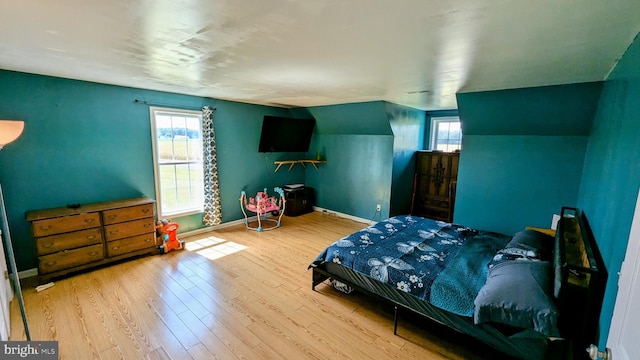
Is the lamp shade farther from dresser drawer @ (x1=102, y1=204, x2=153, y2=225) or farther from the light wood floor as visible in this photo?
dresser drawer @ (x1=102, y1=204, x2=153, y2=225)

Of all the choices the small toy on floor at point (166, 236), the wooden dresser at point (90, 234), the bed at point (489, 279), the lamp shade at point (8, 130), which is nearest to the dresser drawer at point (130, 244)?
the wooden dresser at point (90, 234)

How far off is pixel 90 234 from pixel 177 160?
154 cm

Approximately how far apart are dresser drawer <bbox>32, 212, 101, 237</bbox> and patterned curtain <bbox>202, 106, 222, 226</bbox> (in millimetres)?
1594

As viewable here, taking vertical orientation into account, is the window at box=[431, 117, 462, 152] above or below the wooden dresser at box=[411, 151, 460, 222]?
above

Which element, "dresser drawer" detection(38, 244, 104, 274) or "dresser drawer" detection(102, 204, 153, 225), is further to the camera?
"dresser drawer" detection(102, 204, 153, 225)

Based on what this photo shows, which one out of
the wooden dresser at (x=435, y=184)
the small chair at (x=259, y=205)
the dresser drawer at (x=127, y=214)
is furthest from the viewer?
the wooden dresser at (x=435, y=184)

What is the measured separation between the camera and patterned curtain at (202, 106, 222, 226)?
4355mm

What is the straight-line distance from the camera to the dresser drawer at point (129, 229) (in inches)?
127

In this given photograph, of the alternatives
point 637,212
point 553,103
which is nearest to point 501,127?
point 553,103

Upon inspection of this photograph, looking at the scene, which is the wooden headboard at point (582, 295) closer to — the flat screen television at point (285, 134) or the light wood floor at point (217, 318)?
the light wood floor at point (217, 318)

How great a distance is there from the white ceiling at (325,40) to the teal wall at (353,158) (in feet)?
6.02

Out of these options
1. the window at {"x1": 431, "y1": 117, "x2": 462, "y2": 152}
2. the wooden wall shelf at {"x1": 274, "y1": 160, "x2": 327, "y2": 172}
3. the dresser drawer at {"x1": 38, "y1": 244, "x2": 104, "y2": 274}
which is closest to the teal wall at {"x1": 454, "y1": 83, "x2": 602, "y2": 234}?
the window at {"x1": 431, "y1": 117, "x2": 462, "y2": 152}

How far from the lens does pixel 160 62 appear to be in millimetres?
2350

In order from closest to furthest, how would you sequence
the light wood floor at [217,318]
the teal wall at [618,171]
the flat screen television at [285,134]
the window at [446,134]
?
1. the teal wall at [618,171]
2. the light wood floor at [217,318]
3. the flat screen television at [285,134]
4. the window at [446,134]
